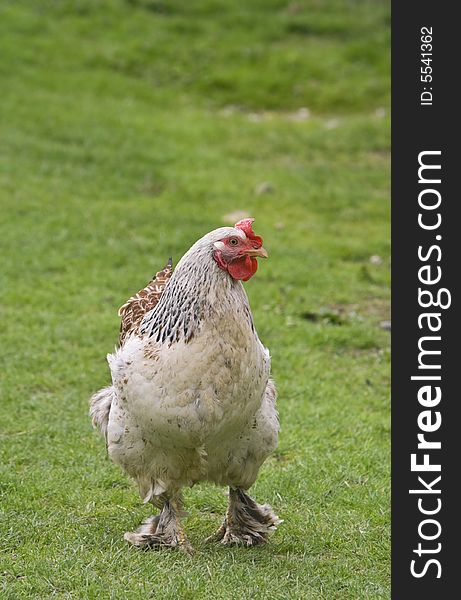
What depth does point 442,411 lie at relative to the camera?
5453 mm

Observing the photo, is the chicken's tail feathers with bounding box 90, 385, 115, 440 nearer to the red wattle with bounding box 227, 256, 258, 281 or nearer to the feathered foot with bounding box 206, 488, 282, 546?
the feathered foot with bounding box 206, 488, 282, 546

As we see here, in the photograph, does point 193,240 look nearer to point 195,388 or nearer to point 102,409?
point 102,409

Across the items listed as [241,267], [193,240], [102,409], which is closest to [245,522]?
[102,409]

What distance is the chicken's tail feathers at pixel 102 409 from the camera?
6375mm

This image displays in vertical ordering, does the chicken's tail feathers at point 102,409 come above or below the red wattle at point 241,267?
below

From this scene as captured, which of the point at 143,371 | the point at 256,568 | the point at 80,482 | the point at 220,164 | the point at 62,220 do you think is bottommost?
the point at 256,568

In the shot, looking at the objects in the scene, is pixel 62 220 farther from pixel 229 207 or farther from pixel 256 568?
pixel 256 568

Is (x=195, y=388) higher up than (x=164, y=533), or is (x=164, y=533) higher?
(x=195, y=388)

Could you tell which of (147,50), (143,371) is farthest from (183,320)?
(147,50)

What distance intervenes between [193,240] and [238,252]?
19.9 ft

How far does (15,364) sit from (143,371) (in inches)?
139

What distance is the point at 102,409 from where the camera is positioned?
6406 millimetres

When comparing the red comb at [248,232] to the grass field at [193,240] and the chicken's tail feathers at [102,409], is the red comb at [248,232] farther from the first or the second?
the grass field at [193,240]

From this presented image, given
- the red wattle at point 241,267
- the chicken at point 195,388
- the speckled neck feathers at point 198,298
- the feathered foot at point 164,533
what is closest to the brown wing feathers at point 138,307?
the chicken at point 195,388
